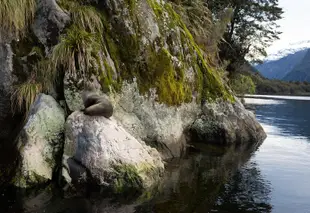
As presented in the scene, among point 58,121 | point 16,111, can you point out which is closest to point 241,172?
point 58,121

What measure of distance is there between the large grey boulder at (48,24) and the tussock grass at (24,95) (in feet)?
4.94

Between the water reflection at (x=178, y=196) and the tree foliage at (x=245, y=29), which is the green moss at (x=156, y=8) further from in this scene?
the tree foliage at (x=245, y=29)

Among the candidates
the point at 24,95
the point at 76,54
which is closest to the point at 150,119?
the point at 76,54

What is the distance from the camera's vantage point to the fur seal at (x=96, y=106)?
843cm

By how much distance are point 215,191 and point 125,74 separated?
4.89 metres

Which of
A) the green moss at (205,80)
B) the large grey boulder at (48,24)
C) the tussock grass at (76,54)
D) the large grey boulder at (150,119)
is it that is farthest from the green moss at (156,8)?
the large grey boulder at (48,24)

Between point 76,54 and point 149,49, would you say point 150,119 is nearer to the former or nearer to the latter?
point 149,49

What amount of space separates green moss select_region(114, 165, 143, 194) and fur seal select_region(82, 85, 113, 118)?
1.55m

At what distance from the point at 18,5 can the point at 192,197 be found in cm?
710

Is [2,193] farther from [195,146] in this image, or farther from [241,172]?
[195,146]

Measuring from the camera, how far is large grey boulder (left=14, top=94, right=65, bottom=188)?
771 cm

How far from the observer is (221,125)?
45.1 feet

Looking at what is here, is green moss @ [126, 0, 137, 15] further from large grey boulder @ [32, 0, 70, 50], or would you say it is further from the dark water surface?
the dark water surface

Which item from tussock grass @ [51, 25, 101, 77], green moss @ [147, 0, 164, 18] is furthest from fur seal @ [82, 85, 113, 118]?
green moss @ [147, 0, 164, 18]
